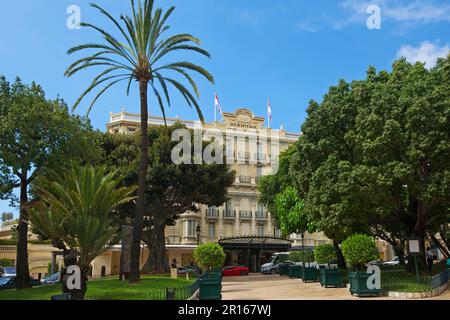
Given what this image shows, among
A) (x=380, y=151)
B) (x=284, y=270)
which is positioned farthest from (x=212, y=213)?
(x=380, y=151)

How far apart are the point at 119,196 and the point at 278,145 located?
163ft

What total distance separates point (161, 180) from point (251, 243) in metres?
17.5

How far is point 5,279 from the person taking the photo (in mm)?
35656

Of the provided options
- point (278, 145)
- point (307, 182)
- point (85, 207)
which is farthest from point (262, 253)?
point (85, 207)

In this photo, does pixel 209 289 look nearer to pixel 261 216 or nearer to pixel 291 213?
pixel 291 213

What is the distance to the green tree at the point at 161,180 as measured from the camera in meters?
43.8

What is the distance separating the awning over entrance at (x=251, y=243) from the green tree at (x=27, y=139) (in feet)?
95.0

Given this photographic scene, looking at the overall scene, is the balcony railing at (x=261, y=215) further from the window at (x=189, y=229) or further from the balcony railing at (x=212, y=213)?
the window at (x=189, y=229)

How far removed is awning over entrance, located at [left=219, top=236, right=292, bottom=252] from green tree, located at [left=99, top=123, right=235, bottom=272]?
10.8 m

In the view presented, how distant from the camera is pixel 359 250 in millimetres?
24391

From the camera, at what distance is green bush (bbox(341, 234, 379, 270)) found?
2436cm

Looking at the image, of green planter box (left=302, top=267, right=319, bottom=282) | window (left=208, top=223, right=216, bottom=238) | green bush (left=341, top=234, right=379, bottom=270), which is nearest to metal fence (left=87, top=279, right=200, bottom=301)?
green bush (left=341, top=234, right=379, bottom=270)

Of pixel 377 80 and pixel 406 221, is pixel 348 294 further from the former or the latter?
pixel 377 80

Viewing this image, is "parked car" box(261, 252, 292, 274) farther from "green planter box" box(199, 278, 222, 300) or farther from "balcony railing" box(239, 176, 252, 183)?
"green planter box" box(199, 278, 222, 300)
